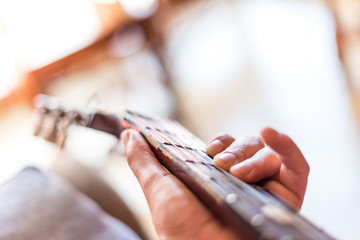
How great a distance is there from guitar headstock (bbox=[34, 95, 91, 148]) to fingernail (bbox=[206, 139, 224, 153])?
41 centimetres

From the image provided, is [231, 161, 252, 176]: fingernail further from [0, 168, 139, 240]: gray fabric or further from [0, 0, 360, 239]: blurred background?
[0, 0, 360, 239]: blurred background

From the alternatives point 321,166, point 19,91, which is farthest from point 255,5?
point 19,91

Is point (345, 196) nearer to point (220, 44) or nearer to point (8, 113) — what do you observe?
point (220, 44)

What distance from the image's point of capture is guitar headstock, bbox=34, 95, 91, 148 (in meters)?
1.12

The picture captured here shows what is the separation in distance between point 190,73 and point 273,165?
3.03 metres

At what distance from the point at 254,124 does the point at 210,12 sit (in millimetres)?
1299

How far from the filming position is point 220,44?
139 inches

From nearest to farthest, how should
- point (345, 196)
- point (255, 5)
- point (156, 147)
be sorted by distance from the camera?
point (156, 147) < point (345, 196) < point (255, 5)

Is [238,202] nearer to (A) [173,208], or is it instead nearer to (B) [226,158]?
(A) [173,208]

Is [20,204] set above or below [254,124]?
above

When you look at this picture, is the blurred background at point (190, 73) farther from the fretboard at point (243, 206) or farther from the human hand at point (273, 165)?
the fretboard at point (243, 206)

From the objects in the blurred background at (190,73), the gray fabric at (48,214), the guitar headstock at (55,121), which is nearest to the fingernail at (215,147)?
the guitar headstock at (55,121)

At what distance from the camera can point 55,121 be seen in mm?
1189

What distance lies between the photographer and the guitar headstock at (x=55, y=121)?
112cm
